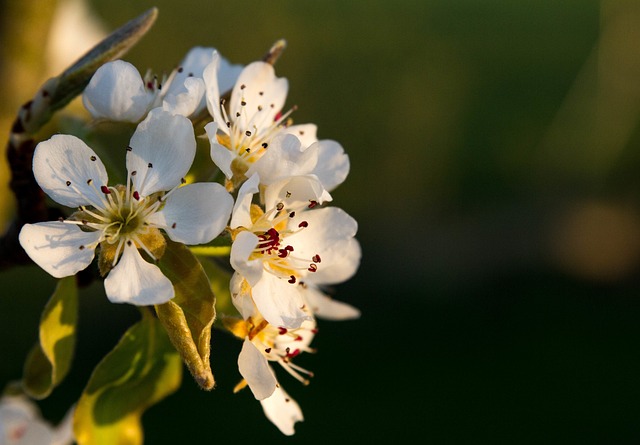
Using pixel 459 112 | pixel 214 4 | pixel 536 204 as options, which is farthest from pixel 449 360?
pixel 214 4

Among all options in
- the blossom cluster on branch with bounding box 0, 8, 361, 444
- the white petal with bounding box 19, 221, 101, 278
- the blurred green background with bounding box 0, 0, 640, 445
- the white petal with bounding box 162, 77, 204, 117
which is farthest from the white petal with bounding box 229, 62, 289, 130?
the blurred green background with bounding box 0, 0, 640, 445

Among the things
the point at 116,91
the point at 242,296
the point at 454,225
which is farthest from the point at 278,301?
the point at 454,225

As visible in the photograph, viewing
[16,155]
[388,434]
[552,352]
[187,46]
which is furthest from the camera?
[187,46]

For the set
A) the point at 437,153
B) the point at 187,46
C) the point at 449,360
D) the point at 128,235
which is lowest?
the point at 449,360

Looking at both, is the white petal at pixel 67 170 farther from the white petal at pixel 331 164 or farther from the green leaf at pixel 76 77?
the white petal at pixel 331 164

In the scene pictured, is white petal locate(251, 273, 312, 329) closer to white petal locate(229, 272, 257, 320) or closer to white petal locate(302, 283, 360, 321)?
white petal locate(229, 272, 257, 320)

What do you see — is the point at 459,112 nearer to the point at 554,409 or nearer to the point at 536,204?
the point at 536,204

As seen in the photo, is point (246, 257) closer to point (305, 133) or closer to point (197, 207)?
point (197, 207)
